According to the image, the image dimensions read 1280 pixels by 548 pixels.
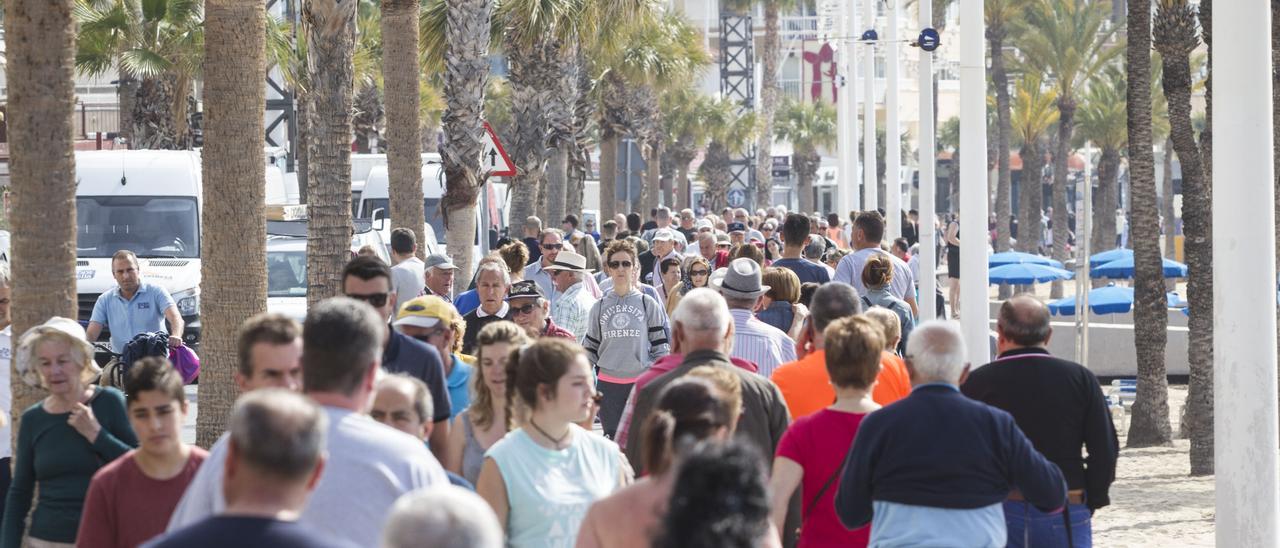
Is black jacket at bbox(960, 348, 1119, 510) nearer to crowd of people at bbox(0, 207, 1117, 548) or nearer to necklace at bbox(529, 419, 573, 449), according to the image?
crowd of people at bbox(0, 207, 1117, 548)

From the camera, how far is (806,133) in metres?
75.8

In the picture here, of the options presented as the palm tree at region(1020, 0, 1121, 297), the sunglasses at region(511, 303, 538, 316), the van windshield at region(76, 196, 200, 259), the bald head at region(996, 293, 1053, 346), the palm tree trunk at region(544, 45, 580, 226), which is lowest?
the sunglasses at region(511, 303, 538, 316)

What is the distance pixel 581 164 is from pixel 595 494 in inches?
1409

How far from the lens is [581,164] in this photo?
133 feet

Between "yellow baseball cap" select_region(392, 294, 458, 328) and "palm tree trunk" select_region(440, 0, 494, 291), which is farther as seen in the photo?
"palm tree trunk" select_region(440, 0, 494, 291)

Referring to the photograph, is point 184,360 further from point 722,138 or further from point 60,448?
point 722,138

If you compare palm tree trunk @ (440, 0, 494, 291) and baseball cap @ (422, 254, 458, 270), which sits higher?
palm tree trunk @ (440, 0, 494, 291)

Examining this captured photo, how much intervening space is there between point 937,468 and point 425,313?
263 centimetres

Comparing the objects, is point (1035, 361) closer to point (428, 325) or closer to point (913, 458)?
point (913, 458)

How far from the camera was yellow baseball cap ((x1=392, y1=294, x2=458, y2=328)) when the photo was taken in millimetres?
7180

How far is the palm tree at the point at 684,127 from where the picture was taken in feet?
206

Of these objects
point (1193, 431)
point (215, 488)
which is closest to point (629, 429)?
point (215, 488)

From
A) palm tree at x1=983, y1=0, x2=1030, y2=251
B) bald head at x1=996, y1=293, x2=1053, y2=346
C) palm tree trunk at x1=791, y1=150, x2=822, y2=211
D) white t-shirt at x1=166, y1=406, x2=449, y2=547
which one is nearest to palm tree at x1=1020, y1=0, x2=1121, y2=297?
palm tree at x1=983, y1=0, x2=1030, y2=251

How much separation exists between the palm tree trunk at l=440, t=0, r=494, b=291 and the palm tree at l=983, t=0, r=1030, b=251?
33009 millimetres
